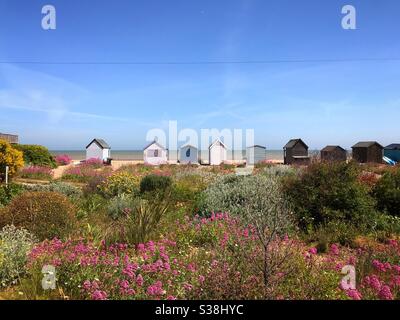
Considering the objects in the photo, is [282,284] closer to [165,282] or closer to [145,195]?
[165,282]

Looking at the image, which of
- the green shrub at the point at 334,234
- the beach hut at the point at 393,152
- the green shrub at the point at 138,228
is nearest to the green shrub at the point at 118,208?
the green shrub at the point at 138,228

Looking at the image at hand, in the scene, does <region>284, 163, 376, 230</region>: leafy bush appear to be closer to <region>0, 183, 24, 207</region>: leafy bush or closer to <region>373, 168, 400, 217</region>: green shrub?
<region>373, 168, 400, 217</region>: green shrub

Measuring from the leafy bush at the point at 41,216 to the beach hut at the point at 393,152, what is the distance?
3641 centimetres

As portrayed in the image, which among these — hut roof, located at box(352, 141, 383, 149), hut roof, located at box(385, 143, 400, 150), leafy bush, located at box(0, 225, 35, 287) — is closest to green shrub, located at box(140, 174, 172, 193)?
leafy bush, located at box(0, 225, 35, 287)

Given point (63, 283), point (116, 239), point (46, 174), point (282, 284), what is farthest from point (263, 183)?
point (46, 174)

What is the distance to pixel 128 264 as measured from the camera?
14.7ft

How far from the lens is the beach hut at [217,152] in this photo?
116 feet

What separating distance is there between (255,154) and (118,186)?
83.0 feet

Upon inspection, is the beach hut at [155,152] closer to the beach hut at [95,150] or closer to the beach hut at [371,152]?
the beach hut at [95,150]

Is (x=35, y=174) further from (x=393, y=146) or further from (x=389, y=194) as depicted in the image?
(x=393, y=146)

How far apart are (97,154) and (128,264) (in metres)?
33.2

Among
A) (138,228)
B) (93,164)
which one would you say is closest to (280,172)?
(138,228)

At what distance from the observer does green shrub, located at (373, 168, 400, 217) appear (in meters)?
9.16

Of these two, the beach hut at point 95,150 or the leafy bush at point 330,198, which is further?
the beach hut at point 95,150
